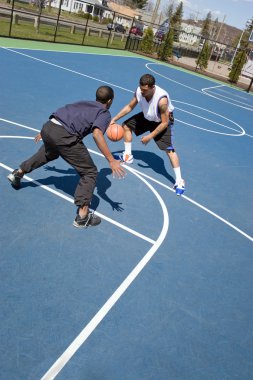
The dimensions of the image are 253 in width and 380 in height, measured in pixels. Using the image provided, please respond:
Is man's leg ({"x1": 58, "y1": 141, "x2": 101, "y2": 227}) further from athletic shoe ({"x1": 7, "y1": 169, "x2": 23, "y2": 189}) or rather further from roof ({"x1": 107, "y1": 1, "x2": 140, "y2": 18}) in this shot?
roof ({"x1": 107, "y1": 1, "x2": 140, "y2": 18})

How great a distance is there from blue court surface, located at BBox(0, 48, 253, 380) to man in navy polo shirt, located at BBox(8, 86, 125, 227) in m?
0.56

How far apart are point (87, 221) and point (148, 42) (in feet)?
86.6

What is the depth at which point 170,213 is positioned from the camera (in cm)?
580

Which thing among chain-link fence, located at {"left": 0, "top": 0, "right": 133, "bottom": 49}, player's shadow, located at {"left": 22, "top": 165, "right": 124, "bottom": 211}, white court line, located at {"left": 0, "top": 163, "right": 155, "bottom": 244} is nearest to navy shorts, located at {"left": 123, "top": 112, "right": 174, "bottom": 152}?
player's shadow, located at {"left": 22, "top": 165, "right": 124, "bottom": 211}

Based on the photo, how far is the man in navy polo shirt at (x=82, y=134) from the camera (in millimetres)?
4254

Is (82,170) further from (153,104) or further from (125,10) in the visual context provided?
(125,10)

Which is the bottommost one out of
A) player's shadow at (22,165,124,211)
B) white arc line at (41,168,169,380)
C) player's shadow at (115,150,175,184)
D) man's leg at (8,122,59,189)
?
white arc line at (41,168,169,380)

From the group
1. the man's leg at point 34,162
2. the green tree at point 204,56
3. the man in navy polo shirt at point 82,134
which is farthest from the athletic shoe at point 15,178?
the green tree at point 204,56

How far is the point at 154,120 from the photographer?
6.69 m

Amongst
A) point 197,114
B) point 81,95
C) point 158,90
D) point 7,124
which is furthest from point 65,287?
point 197,114

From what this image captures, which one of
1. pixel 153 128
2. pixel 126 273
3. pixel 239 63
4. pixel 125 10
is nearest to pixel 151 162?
pixel 153 128

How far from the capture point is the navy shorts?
6.66m

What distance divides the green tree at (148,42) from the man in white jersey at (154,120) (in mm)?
23146

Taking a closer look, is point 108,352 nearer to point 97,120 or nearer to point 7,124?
point 97,120
